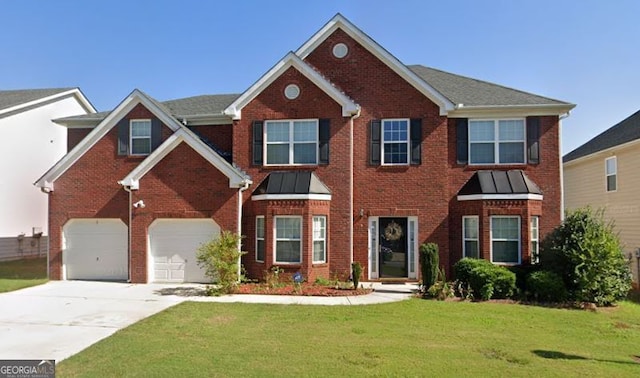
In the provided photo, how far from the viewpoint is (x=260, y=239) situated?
15758 millimetres

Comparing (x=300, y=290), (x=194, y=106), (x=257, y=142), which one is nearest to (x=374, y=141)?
(x=257, y=142)

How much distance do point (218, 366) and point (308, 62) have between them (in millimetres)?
13076

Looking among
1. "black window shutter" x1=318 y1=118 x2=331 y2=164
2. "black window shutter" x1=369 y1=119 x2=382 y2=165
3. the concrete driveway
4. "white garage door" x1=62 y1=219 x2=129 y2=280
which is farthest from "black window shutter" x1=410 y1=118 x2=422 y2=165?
"white garage door" x1=62 y1=219 x2=129 y2=280

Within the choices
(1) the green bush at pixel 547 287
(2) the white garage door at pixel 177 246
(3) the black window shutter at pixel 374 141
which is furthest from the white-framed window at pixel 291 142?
(1) the green bush at pixel 547 287

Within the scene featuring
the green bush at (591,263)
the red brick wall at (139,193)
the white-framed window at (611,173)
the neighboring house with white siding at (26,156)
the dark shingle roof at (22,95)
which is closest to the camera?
the green bush at (591,263)

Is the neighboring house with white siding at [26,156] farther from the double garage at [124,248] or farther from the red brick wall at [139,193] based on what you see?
the double garage at [124,248]

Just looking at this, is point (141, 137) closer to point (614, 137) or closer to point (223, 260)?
point (223, 260)

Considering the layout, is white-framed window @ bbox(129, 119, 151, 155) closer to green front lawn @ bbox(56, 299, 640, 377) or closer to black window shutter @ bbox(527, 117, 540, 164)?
green front lawn @ bbox(56, 299, 640, 377)

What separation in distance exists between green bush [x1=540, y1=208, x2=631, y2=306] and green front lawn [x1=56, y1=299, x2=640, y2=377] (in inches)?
30.7

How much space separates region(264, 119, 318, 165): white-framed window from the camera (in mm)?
16328

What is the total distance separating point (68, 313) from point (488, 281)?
11.6m

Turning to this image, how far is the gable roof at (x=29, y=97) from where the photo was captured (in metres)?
23.2

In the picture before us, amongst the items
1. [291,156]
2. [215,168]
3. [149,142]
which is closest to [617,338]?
[291,156]

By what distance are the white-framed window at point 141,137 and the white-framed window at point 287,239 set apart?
5935mm
